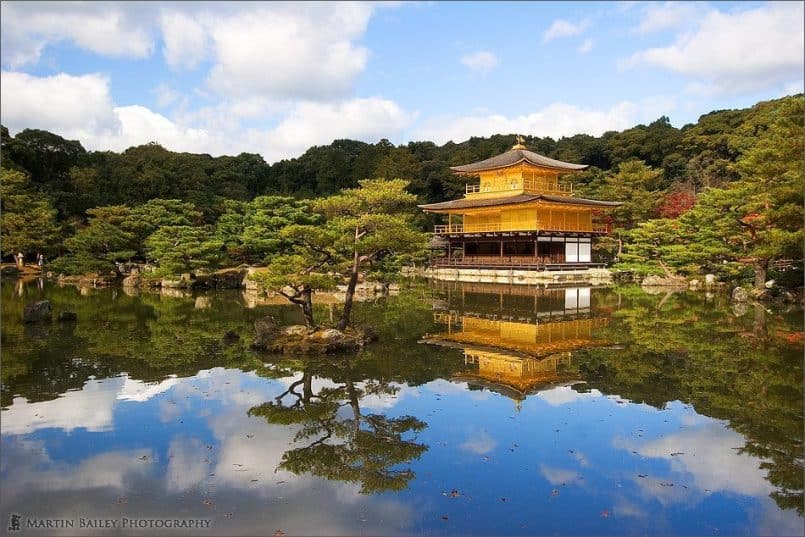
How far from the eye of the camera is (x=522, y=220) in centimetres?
3481

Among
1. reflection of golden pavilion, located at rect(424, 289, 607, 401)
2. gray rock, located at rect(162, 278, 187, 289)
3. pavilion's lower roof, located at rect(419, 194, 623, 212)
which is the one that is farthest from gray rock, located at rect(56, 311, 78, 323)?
pavilion's lower roof, located at rect(419, 194, 623, 212)

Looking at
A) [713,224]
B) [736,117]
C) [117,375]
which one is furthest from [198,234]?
[736,117]

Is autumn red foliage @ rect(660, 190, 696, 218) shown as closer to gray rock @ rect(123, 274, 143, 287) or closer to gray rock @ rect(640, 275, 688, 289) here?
gray rock @ rect(640, 275, 688, 289)

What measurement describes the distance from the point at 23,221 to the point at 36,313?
20798mm

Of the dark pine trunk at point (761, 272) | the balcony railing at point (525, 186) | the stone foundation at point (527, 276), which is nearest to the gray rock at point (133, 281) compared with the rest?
the stone foundation at point (527, 276)

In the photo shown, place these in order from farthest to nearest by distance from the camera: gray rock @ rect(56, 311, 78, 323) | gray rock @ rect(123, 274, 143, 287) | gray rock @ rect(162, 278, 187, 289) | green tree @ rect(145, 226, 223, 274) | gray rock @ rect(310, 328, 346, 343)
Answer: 1. gray rock @ rect(123, 274, 143, 287)
2. gray rock @ rect(162, 278, 187, 289)
3. green tree @ rect(145, 226, 223, 274)
4. gray rock @ rect(56, 311, 78, 323)
5. gray rock @ rect(310, 328, 346, 343)

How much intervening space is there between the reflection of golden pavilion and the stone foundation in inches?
411

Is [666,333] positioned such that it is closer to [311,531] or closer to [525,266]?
[311,531]

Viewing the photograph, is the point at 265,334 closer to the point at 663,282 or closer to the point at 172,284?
the point at 172,284

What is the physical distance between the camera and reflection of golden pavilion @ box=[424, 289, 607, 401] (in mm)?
10328

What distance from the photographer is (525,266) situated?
32.6 metres

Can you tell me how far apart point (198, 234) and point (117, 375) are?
19271mm

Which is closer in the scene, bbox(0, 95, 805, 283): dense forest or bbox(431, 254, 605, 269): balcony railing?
bbox(0, 95, 805, 283): dense forest

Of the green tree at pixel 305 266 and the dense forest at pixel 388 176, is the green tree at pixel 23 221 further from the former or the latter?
the green tree at pixel 305 266
